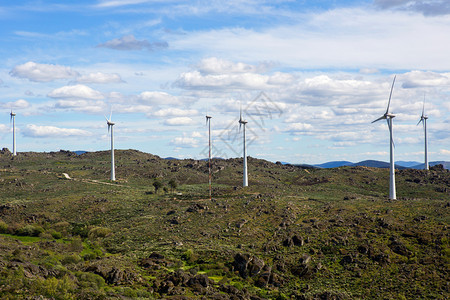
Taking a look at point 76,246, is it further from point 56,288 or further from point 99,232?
point 56,288

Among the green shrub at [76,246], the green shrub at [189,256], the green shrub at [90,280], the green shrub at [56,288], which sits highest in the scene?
the green shrub at [56,288]

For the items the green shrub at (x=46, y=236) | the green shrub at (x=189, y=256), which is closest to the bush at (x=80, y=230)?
the green shrub at (x=46, y=236)

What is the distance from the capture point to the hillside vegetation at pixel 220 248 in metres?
54.5

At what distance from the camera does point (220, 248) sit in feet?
243

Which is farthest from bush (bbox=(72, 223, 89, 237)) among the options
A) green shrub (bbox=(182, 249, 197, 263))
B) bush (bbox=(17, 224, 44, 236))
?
green shrub (bbox=(182, 249, 197, 263))

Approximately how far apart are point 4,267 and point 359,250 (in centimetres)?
5120

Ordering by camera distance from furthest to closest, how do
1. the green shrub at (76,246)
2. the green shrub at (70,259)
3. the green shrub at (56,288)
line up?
the green shrub at (76,246), the green shrub at (70,259), the green shrub at (56,288)

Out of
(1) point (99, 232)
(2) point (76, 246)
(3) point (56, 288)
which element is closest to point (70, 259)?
(2) point (76, 246)

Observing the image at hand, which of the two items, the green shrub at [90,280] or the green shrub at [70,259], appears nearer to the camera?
the green shrub at [90,280]

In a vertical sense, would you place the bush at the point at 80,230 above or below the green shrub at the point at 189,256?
above

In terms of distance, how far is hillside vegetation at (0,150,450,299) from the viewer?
54.5m

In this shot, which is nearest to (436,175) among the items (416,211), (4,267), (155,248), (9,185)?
(416,211)

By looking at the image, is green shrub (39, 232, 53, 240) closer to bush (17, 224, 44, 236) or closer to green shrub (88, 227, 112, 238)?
bush (17, 224, 44, 236)

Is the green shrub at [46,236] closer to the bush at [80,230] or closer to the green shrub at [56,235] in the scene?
the green shrub at [56,235]
